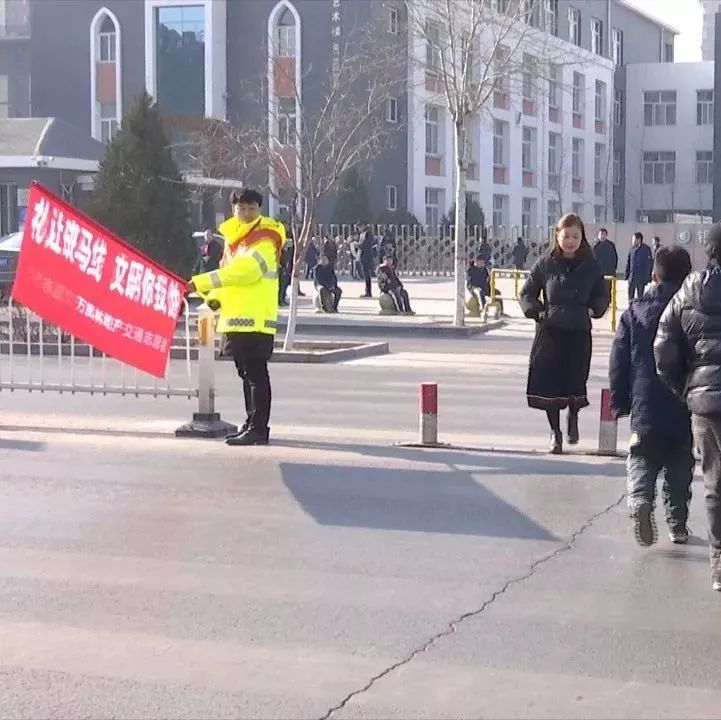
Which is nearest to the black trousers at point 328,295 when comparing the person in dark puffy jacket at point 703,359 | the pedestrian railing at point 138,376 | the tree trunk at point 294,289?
the tree trunk at point 294,289

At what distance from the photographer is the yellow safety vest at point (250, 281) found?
10203 millimetres

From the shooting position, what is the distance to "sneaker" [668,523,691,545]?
7.59m

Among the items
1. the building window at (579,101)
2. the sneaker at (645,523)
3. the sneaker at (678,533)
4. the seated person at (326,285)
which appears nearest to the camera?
the sneaker at (645,523)

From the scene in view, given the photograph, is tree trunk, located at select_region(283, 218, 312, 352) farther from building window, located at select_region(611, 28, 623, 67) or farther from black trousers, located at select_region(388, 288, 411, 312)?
building window, located at select_region(611, 28, 623, 67)

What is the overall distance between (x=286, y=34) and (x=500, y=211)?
14.3 meters

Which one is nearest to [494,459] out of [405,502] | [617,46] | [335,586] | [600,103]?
[405,502]

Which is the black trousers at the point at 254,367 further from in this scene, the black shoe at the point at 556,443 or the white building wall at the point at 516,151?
the white building wall at the point at 516,151

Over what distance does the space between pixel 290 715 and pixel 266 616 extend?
4.26 ft

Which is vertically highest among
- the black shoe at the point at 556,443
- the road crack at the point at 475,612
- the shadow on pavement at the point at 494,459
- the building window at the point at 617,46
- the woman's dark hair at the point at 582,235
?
the building window at the point at 617,46

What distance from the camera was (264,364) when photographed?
10.5 meters

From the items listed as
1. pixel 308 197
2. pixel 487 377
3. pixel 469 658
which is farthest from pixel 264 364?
pixel 308 197

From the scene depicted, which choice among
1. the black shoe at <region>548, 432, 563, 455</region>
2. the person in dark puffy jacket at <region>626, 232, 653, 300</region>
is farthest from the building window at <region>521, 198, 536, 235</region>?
the black shoe at <region>548, 432, 563, 455</region>

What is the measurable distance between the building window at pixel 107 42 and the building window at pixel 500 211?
18182 mm

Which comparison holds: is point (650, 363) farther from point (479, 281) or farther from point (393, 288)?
point (393, 288)
